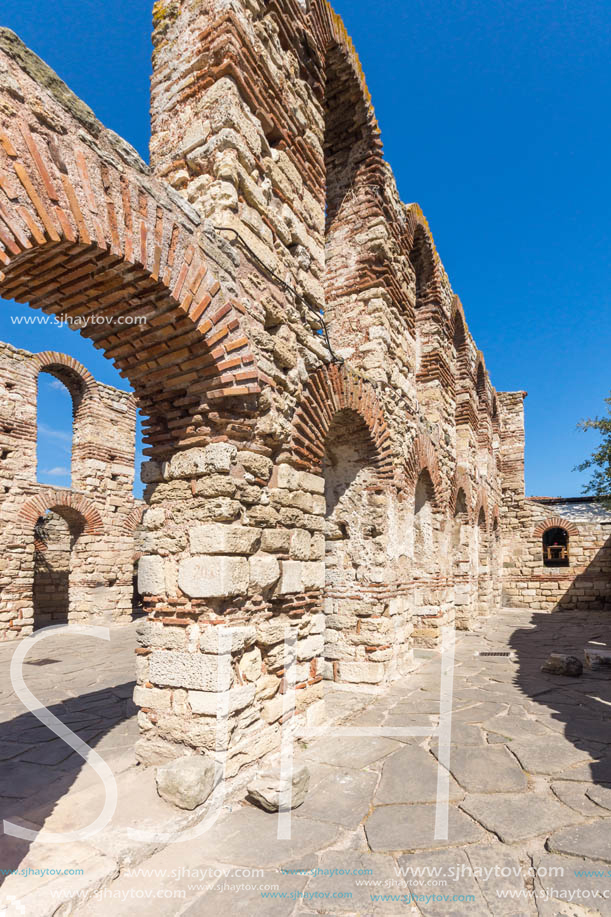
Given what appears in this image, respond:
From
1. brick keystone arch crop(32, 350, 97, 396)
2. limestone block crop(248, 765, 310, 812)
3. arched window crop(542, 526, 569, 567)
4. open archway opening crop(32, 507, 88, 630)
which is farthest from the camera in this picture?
arched window crop(542, 526, 569, 567)

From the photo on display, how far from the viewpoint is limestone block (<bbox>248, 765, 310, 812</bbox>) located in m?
3.06

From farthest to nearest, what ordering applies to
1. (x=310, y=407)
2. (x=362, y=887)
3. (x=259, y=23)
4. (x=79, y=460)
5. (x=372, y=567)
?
1. (x=79, y=460)
2. (x=372, y=567)
3. (x=310, y=407)
4. (x=259, y=23)
5. (x=362, y=887)

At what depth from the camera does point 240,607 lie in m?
3.49

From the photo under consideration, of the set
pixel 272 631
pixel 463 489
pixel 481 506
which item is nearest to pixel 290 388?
pixel 272 631

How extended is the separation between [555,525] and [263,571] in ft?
50.1

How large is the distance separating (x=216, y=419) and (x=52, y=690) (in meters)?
4.11

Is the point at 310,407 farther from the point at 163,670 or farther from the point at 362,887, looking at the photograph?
the point at 362,887

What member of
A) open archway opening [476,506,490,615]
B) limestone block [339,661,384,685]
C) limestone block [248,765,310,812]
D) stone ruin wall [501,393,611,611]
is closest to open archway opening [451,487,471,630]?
open archway opening [476,506,490,615]

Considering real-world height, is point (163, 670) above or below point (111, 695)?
above

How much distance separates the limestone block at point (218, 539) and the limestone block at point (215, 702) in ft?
2.75

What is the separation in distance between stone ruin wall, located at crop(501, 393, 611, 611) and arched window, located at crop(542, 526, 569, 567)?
38 cm

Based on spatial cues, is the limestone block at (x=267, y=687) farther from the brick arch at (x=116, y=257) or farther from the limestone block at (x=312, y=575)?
the brick arch at (x=116, y=257)

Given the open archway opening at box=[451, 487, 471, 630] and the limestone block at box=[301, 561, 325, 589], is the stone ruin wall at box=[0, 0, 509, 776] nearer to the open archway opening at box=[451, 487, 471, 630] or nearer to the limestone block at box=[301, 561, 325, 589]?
the limestone block at box=[301, 561, 325, 589]

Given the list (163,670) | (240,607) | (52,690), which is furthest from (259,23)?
(52,690)
